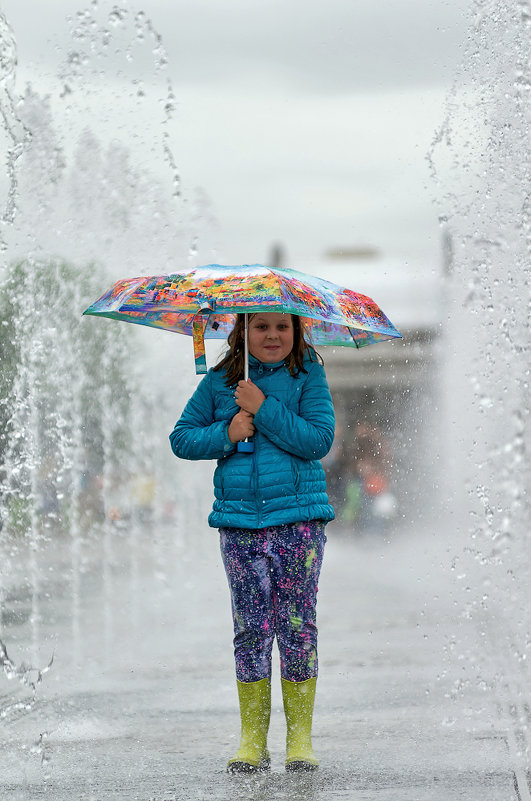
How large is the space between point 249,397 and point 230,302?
31 cm

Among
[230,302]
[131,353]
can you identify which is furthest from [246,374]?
[131,353]

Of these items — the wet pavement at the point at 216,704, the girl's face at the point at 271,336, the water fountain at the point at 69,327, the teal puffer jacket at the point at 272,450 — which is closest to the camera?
the wet pavement at the point at 216,704

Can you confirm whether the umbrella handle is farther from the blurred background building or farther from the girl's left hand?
the blurred background building

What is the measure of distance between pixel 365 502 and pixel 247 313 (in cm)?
1131

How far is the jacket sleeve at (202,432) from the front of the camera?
12.3 ft

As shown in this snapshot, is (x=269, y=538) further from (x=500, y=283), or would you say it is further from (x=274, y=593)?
(x=500, y=283)

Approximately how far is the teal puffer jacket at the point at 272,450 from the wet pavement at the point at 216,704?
776 mm

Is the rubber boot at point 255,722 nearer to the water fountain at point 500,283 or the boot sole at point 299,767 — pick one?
the boot sole at point 299,767

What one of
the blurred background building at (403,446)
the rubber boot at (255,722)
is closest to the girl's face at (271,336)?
the rubber boot at (255,722)

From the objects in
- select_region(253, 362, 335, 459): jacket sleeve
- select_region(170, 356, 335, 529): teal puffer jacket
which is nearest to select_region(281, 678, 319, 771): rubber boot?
select_region(170, 356, 335, 529): teal puffer jacket

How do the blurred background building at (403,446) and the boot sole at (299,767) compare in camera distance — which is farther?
the blurred background building at (403,446)

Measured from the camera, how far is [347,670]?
569 centimetres

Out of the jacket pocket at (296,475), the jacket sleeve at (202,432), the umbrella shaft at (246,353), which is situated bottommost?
the jacket pocket at (296,475)

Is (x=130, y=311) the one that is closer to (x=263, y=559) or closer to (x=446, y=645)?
(x=263, y=559)
